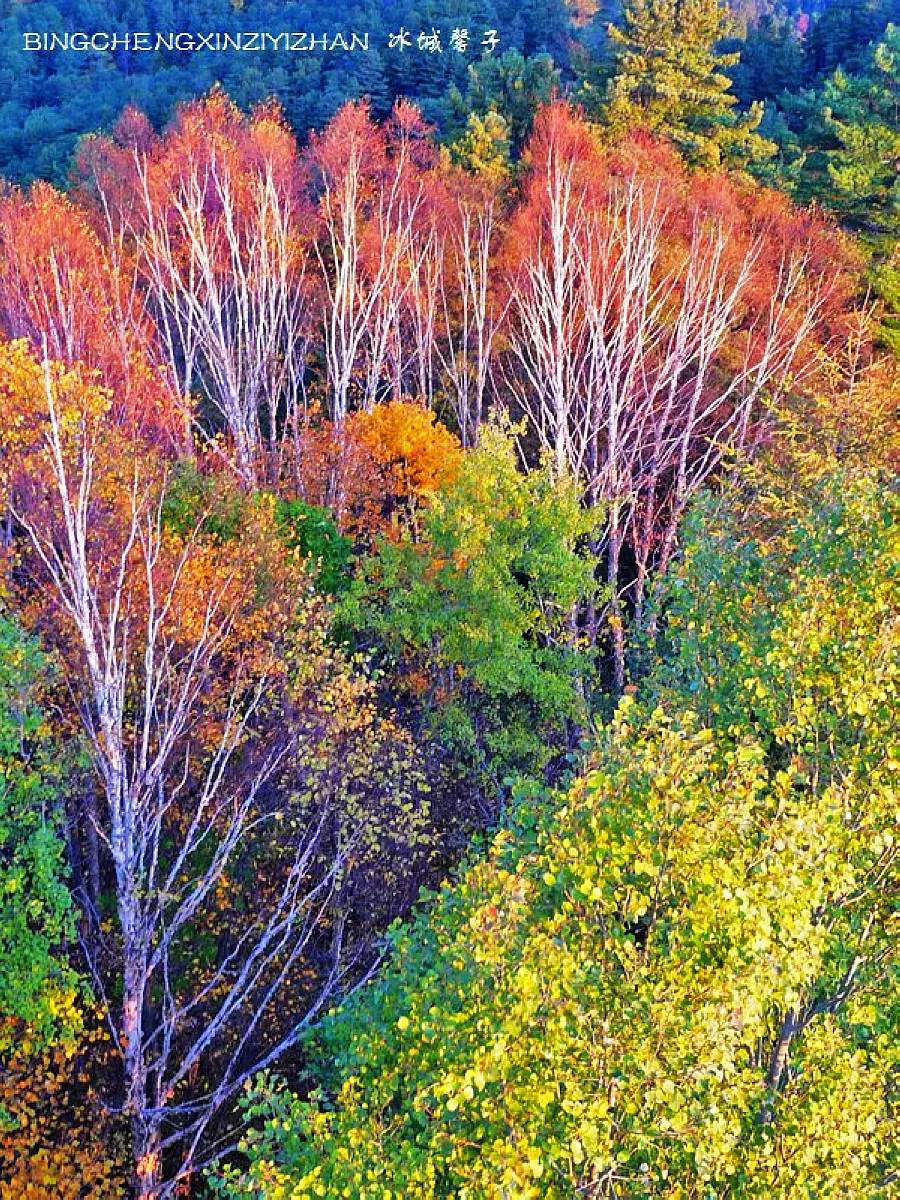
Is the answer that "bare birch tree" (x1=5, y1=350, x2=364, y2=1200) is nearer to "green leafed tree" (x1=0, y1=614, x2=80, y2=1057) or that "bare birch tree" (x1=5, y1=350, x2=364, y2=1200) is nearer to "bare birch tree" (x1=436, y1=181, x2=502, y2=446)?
"green leafed tree" (x1=0, y1=614, x2=80, y2=1057)

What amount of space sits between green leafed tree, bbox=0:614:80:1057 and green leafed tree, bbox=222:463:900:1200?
3.64m

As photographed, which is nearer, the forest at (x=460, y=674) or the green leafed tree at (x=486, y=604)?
the forest at (x=460, y=674)

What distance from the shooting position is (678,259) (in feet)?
86.0

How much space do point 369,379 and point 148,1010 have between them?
19.4m

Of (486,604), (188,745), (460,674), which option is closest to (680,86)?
(486,604)

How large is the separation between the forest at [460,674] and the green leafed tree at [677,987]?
0.17 feet

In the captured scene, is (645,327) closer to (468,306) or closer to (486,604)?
(468,306)

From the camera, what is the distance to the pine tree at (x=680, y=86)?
2977cm

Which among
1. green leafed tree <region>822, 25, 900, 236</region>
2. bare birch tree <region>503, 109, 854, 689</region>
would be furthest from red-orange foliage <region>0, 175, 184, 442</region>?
green leafed tree <region>822, 25, 900, 236</region>

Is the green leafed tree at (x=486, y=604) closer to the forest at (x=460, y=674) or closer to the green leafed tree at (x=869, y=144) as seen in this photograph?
the forest at (x=460, y=674)

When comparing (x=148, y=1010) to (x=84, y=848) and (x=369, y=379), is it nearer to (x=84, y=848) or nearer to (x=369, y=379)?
(x=84, y=848)

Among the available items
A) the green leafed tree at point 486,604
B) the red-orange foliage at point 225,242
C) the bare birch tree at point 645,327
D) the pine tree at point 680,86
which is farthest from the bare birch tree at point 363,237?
the green leafed tree at point 486,604

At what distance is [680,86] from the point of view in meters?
30.6

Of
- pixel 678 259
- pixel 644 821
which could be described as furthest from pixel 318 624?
pixel 678 259
